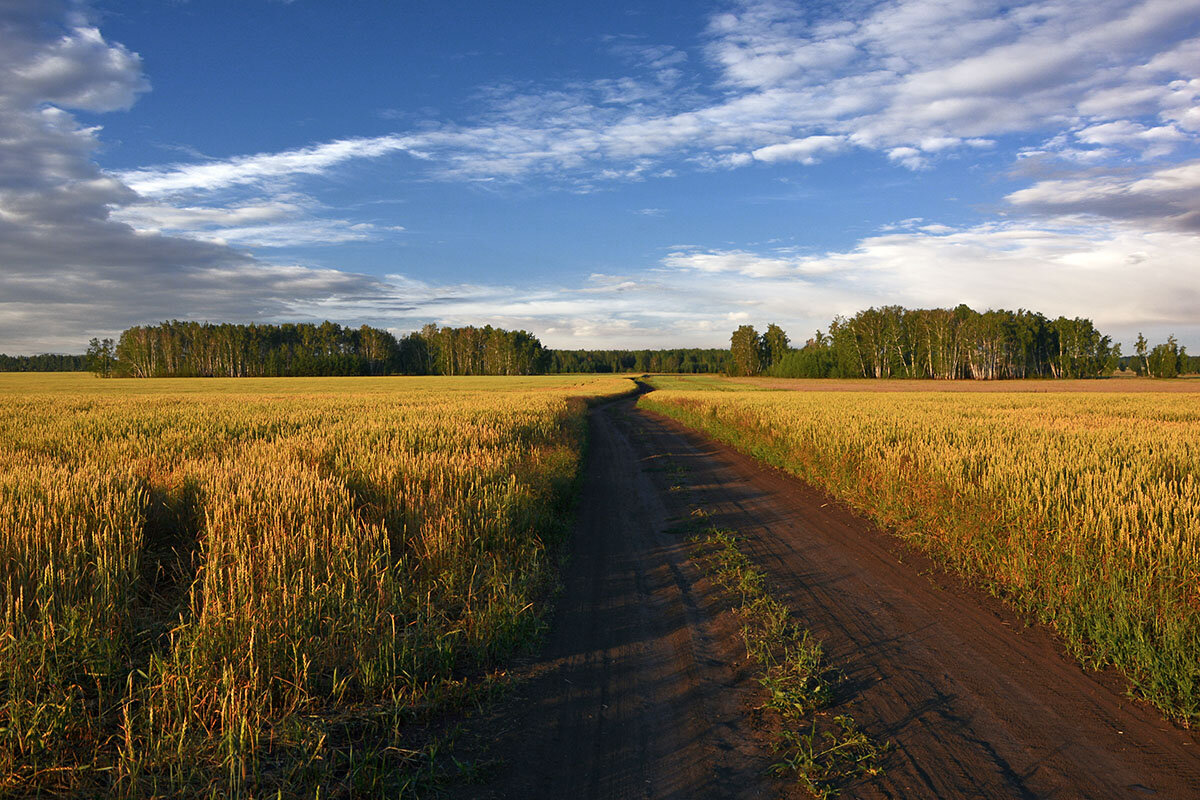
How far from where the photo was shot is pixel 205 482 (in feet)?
25.6

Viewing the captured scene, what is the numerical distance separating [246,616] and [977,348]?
12274 cm

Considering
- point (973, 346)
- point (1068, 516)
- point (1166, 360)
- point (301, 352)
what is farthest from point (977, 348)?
point (301, 352)

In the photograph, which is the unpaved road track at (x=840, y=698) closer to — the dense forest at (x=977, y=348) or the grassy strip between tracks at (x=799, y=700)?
the grassy strip between tracks at (x=799, y=700)

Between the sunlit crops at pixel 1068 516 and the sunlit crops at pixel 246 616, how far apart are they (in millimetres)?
5601

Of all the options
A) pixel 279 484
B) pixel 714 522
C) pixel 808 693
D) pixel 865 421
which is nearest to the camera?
pixel 808 693

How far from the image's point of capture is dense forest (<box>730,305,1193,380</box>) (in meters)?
103

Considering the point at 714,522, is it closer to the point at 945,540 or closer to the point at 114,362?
the point at 945,540

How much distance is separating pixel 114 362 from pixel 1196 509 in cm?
17649

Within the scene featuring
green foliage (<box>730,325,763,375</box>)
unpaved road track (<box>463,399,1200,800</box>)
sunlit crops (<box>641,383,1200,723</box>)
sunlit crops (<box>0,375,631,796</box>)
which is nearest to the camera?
sunlit crops (<box>0,375,631,796</box>)

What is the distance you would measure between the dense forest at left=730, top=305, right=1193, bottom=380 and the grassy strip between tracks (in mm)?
112867

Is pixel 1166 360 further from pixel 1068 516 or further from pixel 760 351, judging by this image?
pixel 1068 516

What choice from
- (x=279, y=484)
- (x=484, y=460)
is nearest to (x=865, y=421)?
(x=484, y=460)

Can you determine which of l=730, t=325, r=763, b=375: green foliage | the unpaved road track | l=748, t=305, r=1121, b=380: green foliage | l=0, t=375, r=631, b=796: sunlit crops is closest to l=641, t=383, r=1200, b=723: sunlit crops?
the unpaved road track

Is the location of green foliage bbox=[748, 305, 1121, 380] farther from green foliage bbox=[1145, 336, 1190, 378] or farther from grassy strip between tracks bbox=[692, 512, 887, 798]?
grassy strip between tracks bbox=[692, 512, 887, 798]
